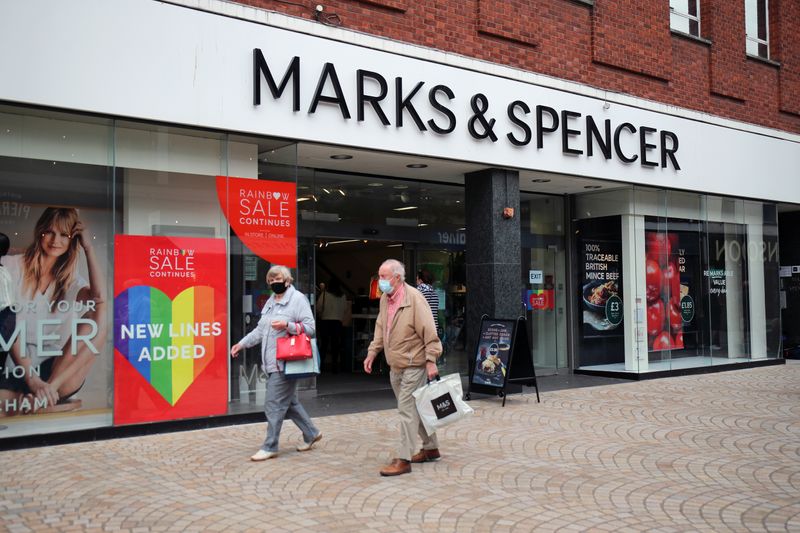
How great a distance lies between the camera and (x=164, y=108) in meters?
7.88

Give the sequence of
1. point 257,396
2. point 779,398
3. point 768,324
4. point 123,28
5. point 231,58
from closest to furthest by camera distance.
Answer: point 123,28 → point 231,58 → point 257,396 → point 779,398 → point 768,324

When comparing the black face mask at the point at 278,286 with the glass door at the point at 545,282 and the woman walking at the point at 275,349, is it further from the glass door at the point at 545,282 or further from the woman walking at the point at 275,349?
the glass door at the point at 545,282

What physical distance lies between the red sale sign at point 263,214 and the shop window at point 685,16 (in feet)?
28.7

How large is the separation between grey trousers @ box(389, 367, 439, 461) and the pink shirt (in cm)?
38

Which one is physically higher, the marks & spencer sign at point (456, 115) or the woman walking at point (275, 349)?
the marks & spencer sign at point (456, 115)

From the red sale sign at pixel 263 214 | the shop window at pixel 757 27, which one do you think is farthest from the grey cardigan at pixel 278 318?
the shop window at pixel 757 27

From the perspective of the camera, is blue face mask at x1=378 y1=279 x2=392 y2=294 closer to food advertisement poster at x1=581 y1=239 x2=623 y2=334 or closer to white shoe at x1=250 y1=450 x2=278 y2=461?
white shoe at x1=250 y1=450 x2=278 y2=461

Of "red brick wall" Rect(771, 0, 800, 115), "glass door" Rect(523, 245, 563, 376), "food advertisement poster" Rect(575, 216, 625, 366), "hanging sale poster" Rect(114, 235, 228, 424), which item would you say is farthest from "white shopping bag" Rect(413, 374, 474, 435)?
"red brick wall" Rect(771, 0, 800, 115)

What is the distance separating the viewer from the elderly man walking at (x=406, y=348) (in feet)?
20.5

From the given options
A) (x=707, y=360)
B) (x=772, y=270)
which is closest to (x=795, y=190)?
(x=772, y=270)

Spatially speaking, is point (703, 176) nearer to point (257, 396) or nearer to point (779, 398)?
point (779, 398)

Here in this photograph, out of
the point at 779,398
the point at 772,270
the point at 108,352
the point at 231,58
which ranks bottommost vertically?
the point at 779,398

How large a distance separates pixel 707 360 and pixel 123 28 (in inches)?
464

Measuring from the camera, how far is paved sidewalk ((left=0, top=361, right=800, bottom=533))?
4977 millimetres
